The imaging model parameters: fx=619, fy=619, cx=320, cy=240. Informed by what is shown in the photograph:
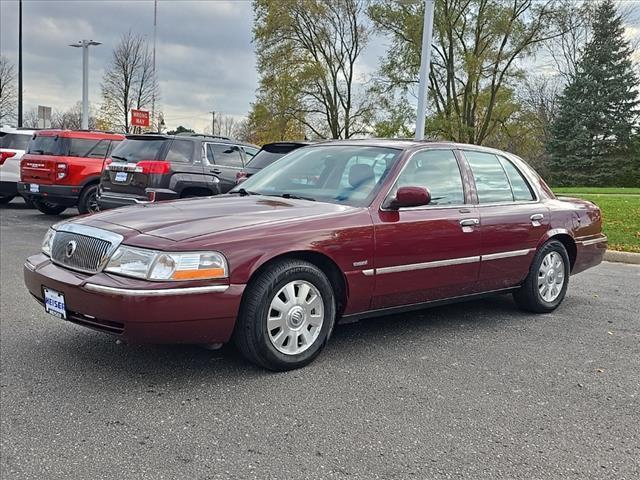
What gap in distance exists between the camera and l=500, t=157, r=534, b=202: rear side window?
5.51m

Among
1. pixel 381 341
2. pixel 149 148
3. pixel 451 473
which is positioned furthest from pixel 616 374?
pixel 149 148

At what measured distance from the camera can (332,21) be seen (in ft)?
119

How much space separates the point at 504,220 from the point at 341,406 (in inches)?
97.6

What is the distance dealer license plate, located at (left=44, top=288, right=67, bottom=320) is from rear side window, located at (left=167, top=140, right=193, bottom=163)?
248 inches

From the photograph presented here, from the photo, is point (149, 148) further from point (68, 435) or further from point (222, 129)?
point (222, 129)

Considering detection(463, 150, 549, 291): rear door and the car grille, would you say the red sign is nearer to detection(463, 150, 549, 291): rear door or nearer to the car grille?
detection(463, 150, 549, 291): rear door

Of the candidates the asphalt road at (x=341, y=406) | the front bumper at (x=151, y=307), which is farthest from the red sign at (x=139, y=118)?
the front bumper at (x=151, y=307)

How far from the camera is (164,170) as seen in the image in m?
9.70

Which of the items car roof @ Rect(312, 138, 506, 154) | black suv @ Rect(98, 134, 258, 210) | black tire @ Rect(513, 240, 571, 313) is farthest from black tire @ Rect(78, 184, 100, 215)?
black tire @ Rect(513, 240, 571, 313)

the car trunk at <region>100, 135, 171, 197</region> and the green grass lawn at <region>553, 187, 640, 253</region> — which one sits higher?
the car trunk at <region>100, 135, 171, 197</region>

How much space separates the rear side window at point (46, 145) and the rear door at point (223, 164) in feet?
11.9

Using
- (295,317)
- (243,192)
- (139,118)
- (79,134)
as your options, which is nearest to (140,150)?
(79,134)

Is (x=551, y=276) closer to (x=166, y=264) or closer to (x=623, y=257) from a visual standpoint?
(x=166, y=264)

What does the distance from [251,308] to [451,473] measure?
1.49m
